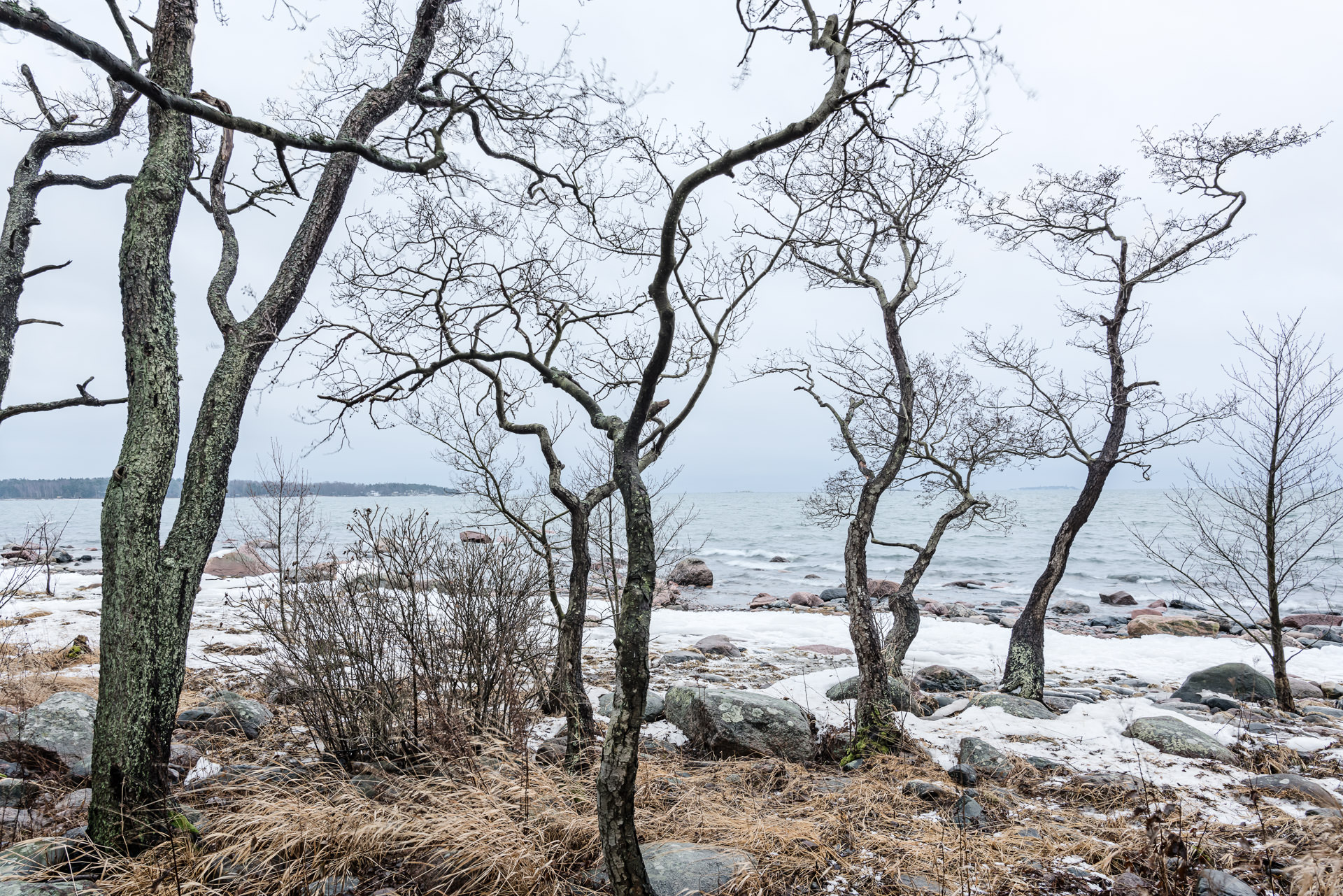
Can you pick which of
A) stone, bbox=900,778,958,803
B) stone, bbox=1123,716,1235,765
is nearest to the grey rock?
stone, bbox=900,778,958,803

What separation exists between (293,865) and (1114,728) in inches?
310

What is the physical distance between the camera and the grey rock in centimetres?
582

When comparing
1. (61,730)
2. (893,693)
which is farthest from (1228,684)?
(61,730)

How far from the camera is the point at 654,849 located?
3.67m

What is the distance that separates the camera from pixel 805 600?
2278 centimetres

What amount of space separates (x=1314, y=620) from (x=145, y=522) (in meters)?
27.3

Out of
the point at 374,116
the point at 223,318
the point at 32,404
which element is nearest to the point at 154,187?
the point at 223,318

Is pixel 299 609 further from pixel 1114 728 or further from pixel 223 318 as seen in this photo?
pixel 1114 728

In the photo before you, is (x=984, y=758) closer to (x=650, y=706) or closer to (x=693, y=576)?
(x=650, y=706)

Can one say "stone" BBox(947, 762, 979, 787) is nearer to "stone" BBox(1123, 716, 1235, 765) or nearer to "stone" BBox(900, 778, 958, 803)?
"stone" BBox(900, 778, 958, 803)

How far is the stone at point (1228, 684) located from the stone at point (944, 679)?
9.85ft

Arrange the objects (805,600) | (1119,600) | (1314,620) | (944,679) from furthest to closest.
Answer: (1119,600) < (805,600) < (1314,620) < (944,679)

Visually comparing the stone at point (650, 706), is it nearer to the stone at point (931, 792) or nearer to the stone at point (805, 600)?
the stone at point (931, 792)

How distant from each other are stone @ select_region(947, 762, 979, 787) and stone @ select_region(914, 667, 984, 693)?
17.7 feet
